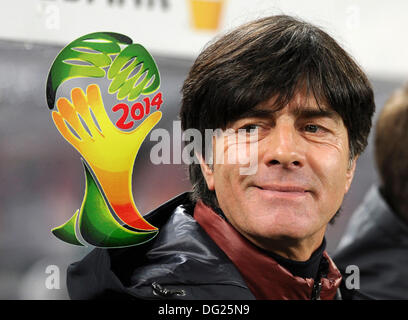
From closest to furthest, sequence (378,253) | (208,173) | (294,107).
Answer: (294,107), (208,173), (378,253)

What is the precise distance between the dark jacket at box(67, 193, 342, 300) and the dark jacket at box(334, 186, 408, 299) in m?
0.45

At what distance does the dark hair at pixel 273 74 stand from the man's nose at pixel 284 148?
0.23ft

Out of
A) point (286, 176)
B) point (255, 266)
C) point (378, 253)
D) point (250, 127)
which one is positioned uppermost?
point (250, 127)

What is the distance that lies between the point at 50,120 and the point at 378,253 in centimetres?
108

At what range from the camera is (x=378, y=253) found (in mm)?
1846

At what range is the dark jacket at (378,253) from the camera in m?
1.84

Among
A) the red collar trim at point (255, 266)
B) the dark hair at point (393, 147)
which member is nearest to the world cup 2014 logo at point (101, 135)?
the red collar trim at point (255, 266)

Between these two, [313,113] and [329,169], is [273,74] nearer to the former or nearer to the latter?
[313,113]

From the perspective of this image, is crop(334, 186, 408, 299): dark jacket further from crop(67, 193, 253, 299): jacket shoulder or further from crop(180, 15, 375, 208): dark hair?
crop(67, 193, 253, 299): jacket shoulder

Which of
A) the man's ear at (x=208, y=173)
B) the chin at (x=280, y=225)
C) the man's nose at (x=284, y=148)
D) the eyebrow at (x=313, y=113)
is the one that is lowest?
the chin at (x=280, y=225)

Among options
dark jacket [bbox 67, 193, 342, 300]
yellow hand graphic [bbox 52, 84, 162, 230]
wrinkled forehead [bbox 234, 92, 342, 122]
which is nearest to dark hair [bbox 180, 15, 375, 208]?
wrinkled forehead [bbox 234, 92, 342, 122]

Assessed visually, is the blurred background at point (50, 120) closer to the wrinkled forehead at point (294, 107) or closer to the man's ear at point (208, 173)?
the man's ear at point (208, 173)

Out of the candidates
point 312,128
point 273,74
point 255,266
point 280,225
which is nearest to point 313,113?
point 312,128
